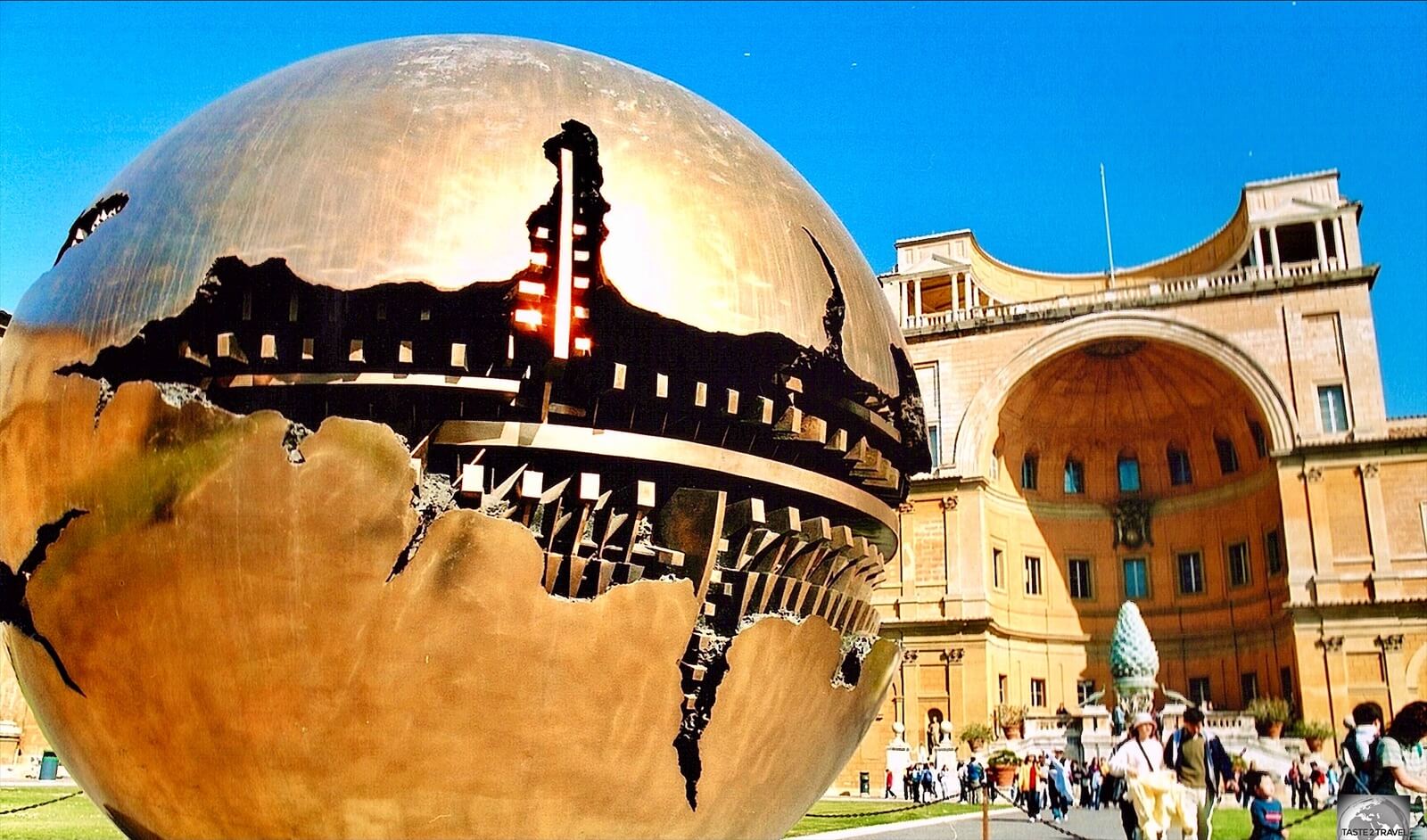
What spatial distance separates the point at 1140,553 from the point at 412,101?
3666 cm

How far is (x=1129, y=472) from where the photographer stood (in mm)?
38062

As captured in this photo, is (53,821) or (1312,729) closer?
(53,821)

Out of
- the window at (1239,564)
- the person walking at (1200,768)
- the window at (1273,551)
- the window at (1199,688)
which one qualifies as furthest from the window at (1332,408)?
the person walking at (1200,768)

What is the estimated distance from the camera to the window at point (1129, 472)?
37.9m

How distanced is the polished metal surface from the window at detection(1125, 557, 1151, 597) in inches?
1384

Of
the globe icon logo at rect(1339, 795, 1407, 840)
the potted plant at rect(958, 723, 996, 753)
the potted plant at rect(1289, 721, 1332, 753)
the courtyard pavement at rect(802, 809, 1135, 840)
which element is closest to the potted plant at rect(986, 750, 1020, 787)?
the potted plant at rect(958, 723, 996, 753)

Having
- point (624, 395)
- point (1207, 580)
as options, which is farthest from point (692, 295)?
point (1207, 580)

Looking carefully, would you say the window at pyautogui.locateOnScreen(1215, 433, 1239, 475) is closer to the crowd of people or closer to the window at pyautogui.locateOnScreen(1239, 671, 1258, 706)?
the window at pyautogui.locateOnScreen(1239, 671, 1258, 706)

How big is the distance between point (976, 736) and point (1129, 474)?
11.9m

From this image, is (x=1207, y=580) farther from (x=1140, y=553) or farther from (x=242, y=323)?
(x=242, y=323)

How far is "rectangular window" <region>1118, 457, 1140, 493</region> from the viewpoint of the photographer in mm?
37875

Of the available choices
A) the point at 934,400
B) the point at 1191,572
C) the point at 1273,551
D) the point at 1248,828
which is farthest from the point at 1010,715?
the point at 1248,828

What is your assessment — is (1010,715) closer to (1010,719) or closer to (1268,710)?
(1010,719)

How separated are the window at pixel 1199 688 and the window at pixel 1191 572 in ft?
8.95
